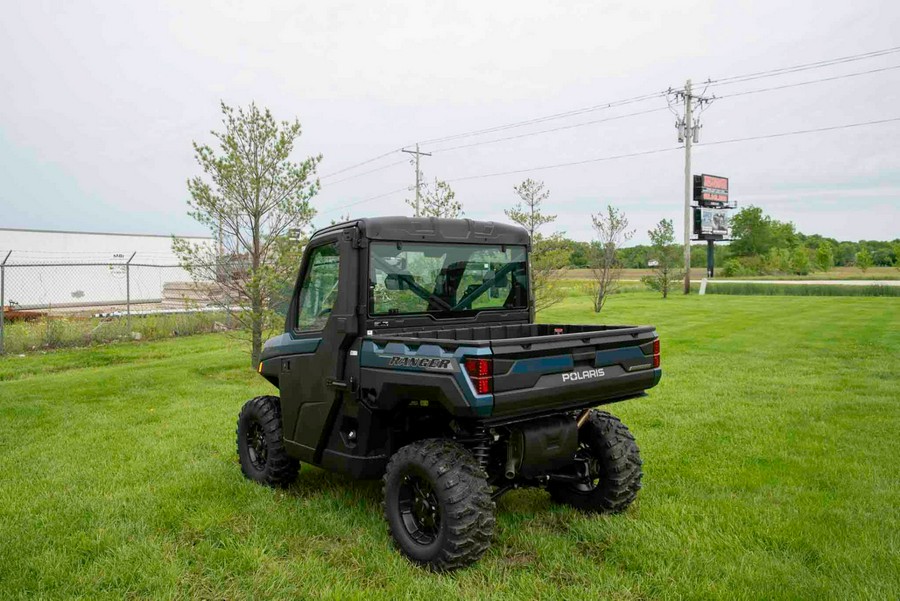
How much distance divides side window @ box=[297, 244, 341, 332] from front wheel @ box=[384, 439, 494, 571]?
123 centimetres

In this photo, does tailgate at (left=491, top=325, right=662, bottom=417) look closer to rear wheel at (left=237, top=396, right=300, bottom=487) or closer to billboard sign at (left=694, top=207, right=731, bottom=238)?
rear wheel at (left=237, top=396, right=300, bottom=487)

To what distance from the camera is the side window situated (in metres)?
4.75

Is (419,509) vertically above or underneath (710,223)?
underneath

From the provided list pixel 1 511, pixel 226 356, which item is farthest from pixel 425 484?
pixel 226 356

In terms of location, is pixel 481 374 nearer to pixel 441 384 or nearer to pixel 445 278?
pixel 441 384

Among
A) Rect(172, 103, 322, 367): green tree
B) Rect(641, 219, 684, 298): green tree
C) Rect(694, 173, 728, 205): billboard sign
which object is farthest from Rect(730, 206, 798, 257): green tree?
Rect(172, 103, 322, 367): green tree

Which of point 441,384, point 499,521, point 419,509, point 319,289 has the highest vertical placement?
point 319,289

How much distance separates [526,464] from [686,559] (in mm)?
1079

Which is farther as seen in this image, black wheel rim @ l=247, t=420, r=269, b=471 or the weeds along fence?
the weeds along fence

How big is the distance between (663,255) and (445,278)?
32556 millimetres

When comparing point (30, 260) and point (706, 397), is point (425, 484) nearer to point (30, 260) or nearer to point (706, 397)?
point (706, 397)

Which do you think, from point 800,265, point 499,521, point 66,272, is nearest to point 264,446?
point 499,521

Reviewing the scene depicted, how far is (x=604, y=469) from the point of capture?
15.4ft

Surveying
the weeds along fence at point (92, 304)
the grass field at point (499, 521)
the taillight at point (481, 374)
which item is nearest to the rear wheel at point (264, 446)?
the grass field at point (499, 521)
